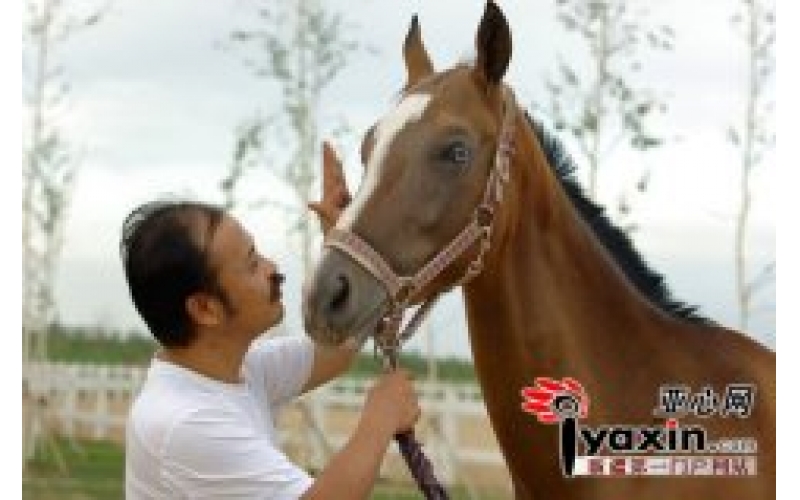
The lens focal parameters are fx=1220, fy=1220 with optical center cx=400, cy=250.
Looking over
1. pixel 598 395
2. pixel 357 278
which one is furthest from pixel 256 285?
pixel 598 395

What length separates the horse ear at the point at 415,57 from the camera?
95.2 inches

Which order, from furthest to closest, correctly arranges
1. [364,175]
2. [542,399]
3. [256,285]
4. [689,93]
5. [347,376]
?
[347,376] < [689,93] < [542,399] < [364,175] < [256,285]

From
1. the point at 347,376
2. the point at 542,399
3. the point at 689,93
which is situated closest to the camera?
the point at 542,399

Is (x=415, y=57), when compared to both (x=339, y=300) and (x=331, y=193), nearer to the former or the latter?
(x=331, y=193)

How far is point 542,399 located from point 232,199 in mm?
943

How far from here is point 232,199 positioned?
287 centimetres

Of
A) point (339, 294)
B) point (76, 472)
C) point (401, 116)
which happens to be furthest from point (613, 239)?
point (76, 472)

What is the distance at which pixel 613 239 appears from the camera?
8.09ft

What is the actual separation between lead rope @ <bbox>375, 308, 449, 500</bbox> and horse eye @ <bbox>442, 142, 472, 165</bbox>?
265 mm

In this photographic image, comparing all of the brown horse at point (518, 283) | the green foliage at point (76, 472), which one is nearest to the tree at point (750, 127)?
the brown horse at point (518, 283)

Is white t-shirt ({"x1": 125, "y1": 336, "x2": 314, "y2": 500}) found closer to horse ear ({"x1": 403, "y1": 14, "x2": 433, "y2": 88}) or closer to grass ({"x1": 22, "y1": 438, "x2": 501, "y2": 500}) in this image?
horse ear ({"x1": 403, "y1": 14, "x2": 433, "y2": 88})

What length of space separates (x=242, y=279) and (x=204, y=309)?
0.08 m

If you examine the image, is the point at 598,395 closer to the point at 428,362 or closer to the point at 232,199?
the point at 428,362

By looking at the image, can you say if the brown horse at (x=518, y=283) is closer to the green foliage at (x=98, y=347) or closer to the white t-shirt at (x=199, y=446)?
A: the white t-shirt at (x=199, y=446)
